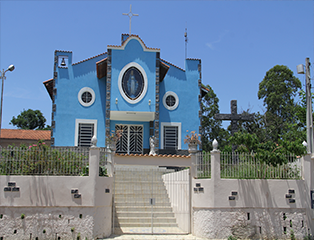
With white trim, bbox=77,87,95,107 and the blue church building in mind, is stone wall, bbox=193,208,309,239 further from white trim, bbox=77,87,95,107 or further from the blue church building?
white trim, bbox=77,87,95,107

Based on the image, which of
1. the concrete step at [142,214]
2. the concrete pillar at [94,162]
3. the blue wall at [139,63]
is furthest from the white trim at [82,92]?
the concrete pillar at [94,162]

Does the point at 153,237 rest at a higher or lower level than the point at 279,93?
lower

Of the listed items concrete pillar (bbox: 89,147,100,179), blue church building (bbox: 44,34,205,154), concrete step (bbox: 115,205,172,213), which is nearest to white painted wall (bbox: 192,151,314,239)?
concrete step (bbox: 115,205,172,213)

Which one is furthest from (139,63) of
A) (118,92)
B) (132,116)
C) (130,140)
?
(130,140)

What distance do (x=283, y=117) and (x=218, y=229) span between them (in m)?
25.3

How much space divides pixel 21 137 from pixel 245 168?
82.9 feet

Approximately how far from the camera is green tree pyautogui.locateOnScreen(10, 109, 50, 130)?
5053 centimetres

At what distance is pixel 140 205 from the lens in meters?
14.2

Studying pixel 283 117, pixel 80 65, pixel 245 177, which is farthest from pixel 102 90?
pixel 283 117

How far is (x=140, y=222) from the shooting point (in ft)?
43.6

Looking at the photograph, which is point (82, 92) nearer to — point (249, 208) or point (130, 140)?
point (130, 140)

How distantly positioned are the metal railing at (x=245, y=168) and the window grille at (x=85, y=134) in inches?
393

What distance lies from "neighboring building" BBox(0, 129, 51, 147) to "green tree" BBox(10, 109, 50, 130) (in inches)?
703

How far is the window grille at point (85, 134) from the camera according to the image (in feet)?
69.1
